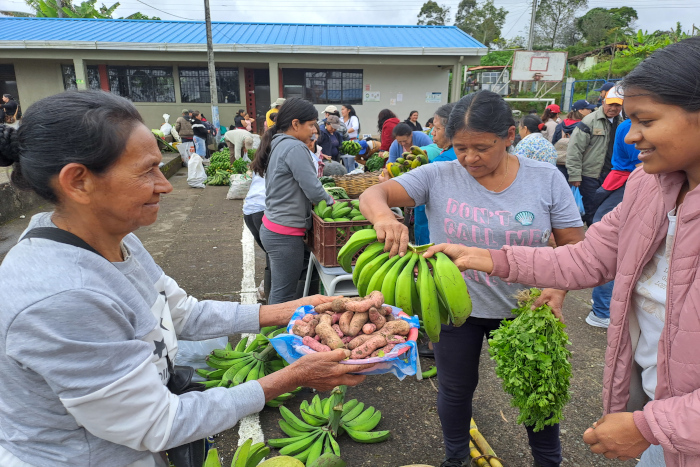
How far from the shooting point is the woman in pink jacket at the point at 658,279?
141 centimetres

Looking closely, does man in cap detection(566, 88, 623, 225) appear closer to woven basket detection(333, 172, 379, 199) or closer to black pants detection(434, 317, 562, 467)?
woven basket detection(333, 172, 379, 199)

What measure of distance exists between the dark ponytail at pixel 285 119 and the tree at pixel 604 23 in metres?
50.2

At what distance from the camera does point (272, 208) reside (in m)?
4.31

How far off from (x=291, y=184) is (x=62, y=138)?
2.87m

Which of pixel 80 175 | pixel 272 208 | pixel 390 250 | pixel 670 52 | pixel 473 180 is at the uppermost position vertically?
pixel 670 52

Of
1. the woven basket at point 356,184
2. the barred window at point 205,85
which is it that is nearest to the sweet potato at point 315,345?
the woven basket at point 356,184

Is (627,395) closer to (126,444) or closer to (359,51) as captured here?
(126,444)

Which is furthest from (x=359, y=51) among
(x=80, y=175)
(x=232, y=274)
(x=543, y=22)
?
(x=543, y=22)

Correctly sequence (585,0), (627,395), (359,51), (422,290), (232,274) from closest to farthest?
(627,395)
(422,290)
(232,274)
(359,51)
(585,0)

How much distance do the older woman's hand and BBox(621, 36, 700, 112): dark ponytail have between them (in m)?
1.41

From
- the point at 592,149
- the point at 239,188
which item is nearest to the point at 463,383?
the point at 592,149

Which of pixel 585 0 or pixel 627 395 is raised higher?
pixel 585 0

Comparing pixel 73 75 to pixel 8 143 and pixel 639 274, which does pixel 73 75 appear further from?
pixel 639 274

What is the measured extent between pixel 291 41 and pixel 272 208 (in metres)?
17.7
